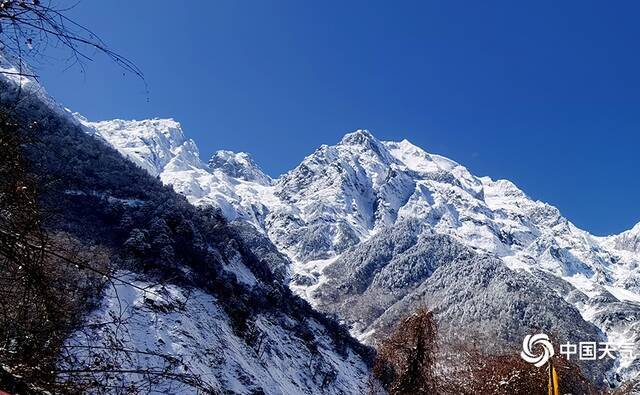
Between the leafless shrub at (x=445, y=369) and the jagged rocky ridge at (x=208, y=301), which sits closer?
the leafless shrub at (x=445, y=369)

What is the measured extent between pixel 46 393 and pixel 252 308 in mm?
89468

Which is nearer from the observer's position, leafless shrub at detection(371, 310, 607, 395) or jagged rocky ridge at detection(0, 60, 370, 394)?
leafless shrub at detection(371, 310, 607, 395)

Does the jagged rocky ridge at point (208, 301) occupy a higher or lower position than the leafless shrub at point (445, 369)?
higher

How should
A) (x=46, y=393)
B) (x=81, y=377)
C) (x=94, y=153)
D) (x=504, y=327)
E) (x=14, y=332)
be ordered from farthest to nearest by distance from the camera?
(x=504, y=327), (x=94, y=153), (x=14, y=332), (x=81, y=377), (x=46, y=393)

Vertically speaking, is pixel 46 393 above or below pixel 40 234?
below

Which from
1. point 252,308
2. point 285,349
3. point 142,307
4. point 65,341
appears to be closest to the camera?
point 65,341

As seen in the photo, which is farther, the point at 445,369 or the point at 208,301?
the point at 208,301

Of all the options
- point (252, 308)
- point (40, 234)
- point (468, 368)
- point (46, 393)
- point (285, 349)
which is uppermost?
point (252, 308)

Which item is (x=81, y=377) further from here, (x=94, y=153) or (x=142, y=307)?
(x=94, y=153)

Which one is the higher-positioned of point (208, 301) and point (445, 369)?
point (208, 301)

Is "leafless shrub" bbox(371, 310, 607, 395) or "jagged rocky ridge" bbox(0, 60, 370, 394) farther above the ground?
"jagged rocky ridge" bbox(0, 60, 370, 394)

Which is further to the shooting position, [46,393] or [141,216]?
[141,216]

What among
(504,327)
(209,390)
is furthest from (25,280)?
(504,327)

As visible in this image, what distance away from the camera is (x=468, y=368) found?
1211 cm
